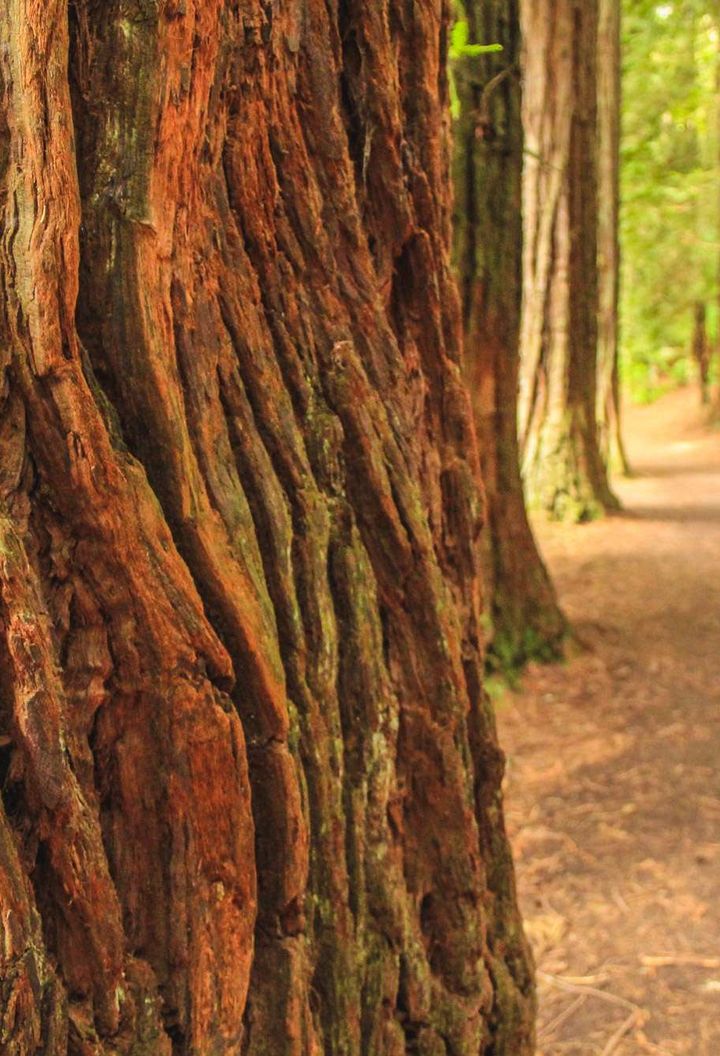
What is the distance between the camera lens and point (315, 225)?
179 cm

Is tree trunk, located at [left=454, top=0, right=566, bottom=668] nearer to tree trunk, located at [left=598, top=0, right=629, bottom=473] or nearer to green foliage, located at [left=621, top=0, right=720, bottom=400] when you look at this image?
tree trunk, located at [left=598, top=0, right=629, bottom=473]

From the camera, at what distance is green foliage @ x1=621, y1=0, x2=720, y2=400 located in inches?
688

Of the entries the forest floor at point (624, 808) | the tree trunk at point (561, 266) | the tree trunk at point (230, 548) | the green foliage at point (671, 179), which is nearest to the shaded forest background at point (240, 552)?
the tree trunk at point (230, 548)

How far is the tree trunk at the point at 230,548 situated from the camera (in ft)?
4.54

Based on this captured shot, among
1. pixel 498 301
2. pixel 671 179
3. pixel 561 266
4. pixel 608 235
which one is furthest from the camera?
pixel 671 179

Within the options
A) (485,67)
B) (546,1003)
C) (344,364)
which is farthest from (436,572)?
(485,67)

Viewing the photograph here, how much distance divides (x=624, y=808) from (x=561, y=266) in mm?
5572

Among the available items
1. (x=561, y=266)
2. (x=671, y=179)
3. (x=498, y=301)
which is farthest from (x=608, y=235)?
(x=671, y=179)

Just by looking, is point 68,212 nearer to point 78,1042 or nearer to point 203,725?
point 203,725

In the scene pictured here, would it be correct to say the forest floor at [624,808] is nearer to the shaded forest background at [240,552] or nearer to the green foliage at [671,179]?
the shaded forest background at [240,552]

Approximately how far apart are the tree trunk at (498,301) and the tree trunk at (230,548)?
2952 millimetres

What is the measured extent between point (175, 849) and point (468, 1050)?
0.88 metres

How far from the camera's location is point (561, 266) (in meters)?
8.62

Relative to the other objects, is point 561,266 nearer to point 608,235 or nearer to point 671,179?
point 608,235
